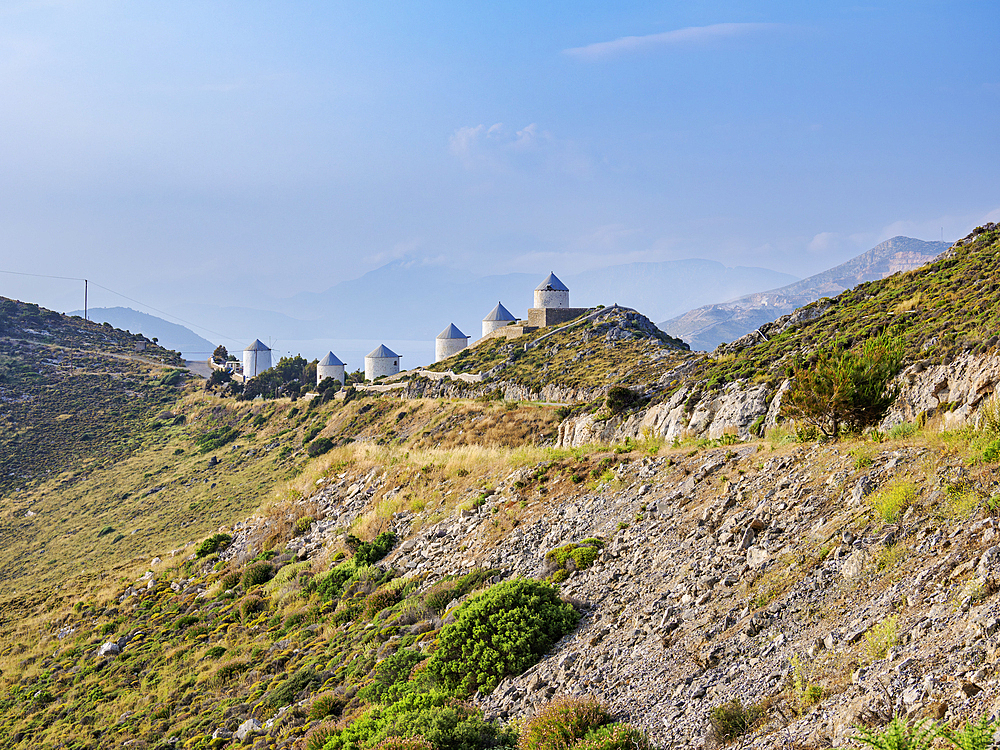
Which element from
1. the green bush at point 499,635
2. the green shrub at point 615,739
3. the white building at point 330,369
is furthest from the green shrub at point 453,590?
the white building at point 330,369

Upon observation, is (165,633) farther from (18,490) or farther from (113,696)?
(18,490)

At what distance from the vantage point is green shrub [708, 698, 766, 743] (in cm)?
623

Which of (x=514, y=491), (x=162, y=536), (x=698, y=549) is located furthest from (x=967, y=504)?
(x=162, y=536)

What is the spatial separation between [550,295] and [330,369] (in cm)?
3260

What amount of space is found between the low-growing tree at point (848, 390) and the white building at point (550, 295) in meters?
76.3

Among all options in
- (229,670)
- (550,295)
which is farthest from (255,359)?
(229,670)

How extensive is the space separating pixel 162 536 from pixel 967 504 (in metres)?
43.2

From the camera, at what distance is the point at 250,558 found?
20141 mm

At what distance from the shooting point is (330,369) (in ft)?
303

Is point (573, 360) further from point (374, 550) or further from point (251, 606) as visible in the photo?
point (251, 606)

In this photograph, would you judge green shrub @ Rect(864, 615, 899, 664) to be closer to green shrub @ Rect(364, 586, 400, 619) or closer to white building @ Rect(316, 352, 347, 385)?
green shrub @ Rect(364, 586, 400, 619)

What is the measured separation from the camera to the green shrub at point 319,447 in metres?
53.1

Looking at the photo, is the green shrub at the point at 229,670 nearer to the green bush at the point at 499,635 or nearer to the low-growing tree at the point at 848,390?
the green bush at the point at 499,635

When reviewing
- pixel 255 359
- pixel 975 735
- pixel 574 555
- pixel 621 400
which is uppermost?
pixel 255 359
